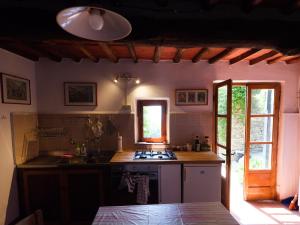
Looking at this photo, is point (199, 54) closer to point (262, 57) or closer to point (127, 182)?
point (262, 57)

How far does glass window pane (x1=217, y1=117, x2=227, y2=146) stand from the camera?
2.63m

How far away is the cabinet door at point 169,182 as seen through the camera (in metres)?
2.30

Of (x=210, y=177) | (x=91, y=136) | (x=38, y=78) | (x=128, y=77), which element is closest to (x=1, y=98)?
(x=38, y=78)

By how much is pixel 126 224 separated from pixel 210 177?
1.50 m

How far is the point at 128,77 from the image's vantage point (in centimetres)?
280

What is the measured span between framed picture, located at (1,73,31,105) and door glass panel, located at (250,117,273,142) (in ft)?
11.6

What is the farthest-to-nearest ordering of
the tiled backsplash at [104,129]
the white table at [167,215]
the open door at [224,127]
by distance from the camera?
1. the tiled backsplash at [104,129]
2. the open door at [224,127]
3. the white table at [167,215]

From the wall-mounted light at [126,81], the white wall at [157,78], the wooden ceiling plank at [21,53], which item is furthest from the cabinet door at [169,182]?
the wooden ceiling plank at [21,53]

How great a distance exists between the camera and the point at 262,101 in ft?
9.90

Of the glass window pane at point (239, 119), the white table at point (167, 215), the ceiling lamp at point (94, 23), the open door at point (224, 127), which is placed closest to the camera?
the ceiling lamp at point (94, 23)

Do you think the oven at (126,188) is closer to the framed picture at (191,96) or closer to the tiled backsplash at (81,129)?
the tiled backsplash at (81,129)

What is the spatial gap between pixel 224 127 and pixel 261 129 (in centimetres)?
90

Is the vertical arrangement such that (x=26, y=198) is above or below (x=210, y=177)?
below

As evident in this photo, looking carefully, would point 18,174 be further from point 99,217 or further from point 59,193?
point 99,217
